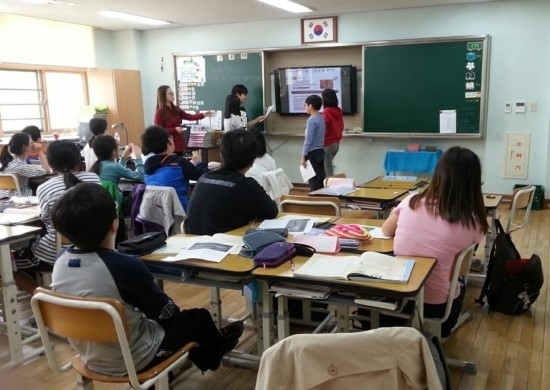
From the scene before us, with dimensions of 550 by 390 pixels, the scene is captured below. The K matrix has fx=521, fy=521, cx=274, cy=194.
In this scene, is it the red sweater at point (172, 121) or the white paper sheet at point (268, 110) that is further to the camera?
the white paper sheet at point (268, 110)

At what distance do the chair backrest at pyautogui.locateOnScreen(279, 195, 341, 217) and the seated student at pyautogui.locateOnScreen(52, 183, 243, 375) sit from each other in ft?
5.39

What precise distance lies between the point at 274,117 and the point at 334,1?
2139 millimetres

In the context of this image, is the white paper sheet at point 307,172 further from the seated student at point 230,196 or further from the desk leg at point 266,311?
the desk leg at point 266,311

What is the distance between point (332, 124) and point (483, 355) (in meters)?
3.80

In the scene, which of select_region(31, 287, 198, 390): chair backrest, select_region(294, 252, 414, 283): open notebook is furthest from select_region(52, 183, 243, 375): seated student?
select_region(294, 252, 414, 283): open notebook

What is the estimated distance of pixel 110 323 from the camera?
5.41 feet

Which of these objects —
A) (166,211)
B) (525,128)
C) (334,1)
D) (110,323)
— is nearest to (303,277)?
(110,323)

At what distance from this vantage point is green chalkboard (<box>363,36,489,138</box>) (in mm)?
6449

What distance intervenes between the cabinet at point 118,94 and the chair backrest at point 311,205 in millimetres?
5508

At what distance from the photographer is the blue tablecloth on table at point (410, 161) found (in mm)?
6676

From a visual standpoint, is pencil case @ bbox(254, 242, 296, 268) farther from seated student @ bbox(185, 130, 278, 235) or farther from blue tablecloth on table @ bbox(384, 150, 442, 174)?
blue tablecloth on table @ bbox(384, 150, 442, 174)

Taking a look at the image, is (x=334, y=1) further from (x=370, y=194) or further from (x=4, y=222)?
(x=4, y=222)

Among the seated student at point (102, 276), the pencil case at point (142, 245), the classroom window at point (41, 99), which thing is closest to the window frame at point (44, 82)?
the classroom window at point (41, 99)

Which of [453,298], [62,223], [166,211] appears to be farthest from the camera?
[166,211]
